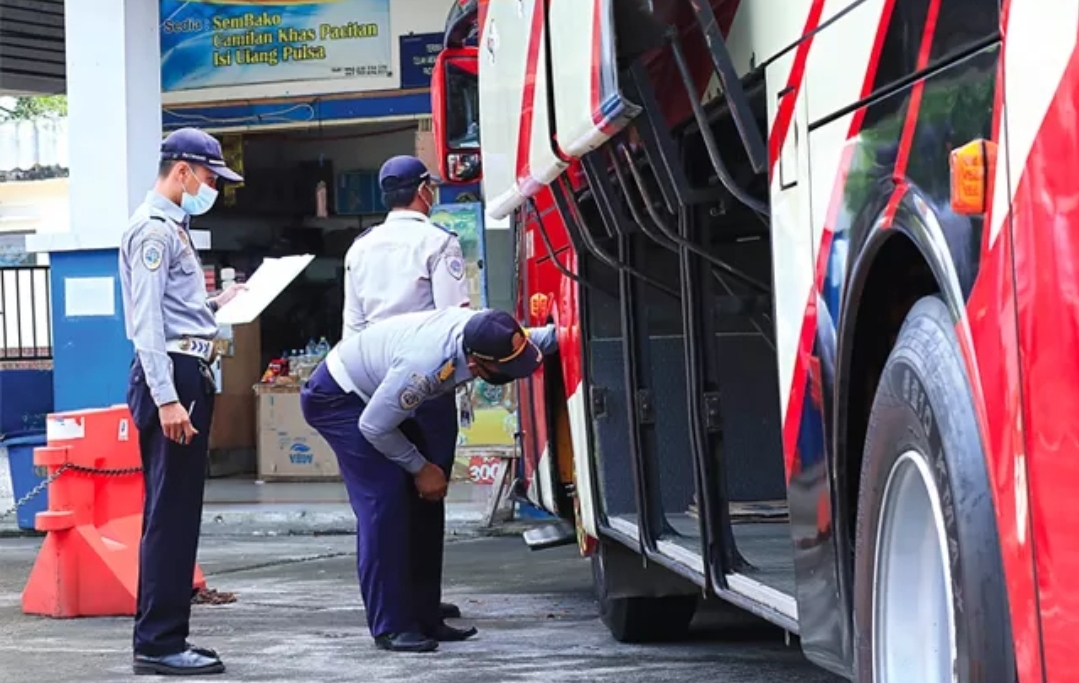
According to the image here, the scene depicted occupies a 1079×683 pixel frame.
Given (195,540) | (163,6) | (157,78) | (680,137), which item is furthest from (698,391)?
(163,6)

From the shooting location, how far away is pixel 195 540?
21.9 feet

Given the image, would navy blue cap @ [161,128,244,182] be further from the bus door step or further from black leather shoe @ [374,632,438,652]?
the bus door step

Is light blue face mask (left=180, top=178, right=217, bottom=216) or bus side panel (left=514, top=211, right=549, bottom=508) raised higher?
light blue face mask (left=180, top=178, right=217, bottom=216)

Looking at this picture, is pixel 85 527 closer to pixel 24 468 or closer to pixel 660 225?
pixel 660 225

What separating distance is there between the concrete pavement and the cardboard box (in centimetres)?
461

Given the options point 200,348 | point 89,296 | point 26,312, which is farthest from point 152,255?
point 26,312

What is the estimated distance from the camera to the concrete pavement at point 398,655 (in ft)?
21.6

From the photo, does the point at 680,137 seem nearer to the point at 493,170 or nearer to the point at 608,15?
the point at 608,15

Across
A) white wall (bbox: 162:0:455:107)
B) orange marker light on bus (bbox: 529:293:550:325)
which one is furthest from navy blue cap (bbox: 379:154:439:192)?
white wall (bbox: 162:0:455:107)

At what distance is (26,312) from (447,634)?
7644 mm

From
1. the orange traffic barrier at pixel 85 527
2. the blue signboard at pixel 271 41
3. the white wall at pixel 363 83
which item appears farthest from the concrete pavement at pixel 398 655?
the blue signboard at pixel 271 41

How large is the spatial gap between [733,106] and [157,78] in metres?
8.96

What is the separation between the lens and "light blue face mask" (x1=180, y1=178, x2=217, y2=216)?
22.5ft

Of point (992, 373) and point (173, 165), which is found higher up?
point (173, 165)
